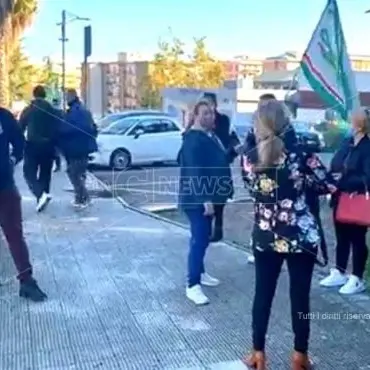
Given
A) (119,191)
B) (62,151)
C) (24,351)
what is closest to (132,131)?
(119,191)

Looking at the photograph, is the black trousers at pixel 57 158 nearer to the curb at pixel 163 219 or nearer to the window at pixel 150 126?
the curb at pixel 163 219

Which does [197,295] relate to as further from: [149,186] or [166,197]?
[149,186]

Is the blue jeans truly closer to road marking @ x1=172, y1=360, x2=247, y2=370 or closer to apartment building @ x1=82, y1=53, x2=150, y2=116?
road marking @ x1=172, y1=360, x2=247, y2=370

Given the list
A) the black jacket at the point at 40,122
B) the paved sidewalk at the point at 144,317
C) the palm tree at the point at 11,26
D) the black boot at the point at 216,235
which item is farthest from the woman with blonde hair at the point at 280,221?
the palm tree at the point at 11,26

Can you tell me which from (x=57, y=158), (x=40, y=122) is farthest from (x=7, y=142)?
(x=57, y=158)

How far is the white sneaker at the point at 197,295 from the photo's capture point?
5388 mm

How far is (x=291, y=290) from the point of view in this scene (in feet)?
13.3

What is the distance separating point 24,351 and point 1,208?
1.36 metres

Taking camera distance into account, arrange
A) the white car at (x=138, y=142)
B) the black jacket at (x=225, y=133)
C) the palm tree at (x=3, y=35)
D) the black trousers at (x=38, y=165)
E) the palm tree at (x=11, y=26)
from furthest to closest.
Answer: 1. the white car at (x=138, y=142)
2. the palm tree at (x=11, y=26)
3. the palm tree at (x=3, y=35)
4. the black trousers at (x=38, y=165)
5. the black jacket at (x=225, y=133)

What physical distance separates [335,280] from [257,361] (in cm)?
196

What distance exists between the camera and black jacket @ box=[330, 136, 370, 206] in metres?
5.30

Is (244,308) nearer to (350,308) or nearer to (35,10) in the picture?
(350,308)

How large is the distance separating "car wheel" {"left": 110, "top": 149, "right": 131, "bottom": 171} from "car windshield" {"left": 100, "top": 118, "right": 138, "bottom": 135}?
23.2 inches

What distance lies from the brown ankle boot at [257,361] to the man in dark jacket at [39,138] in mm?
5830
